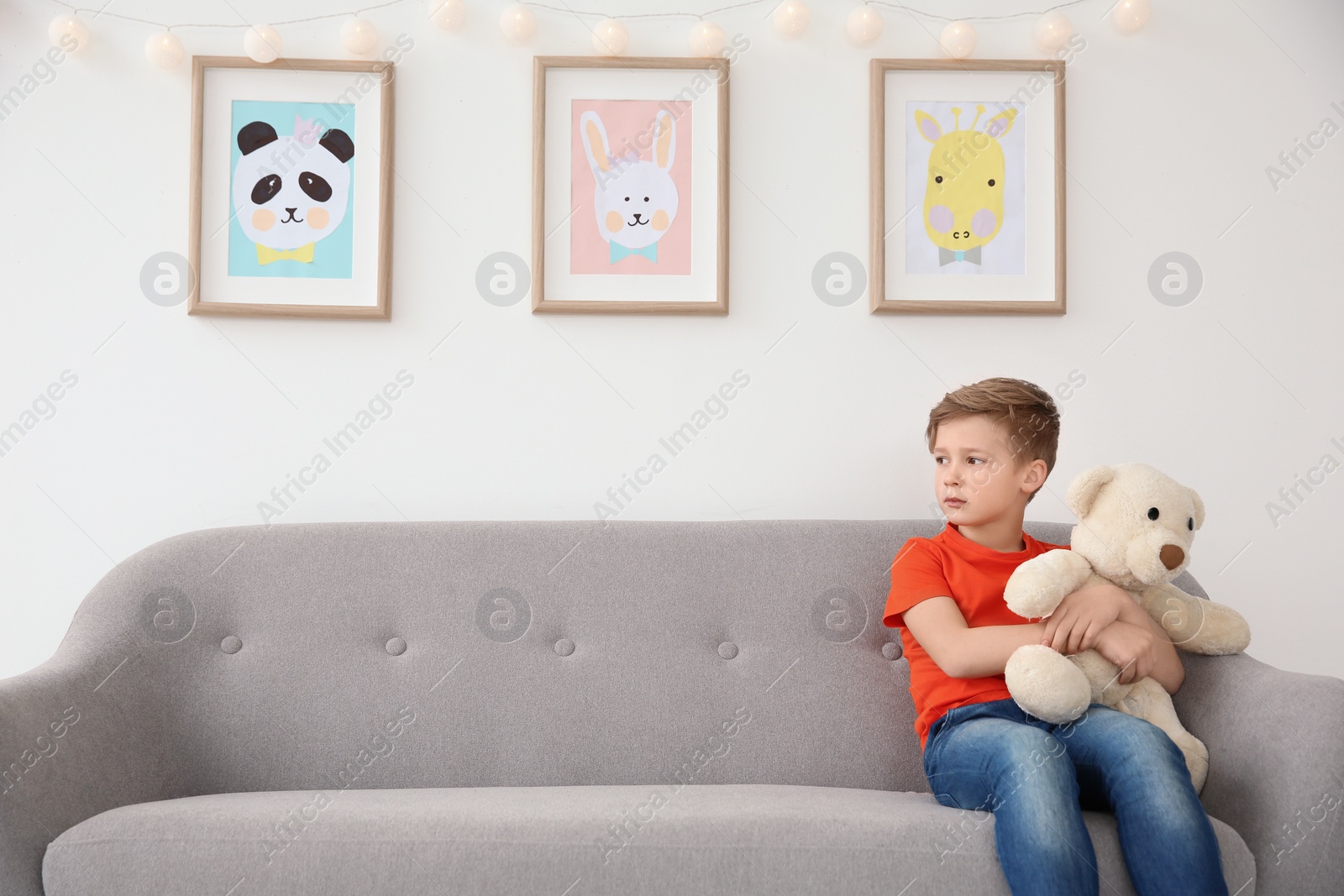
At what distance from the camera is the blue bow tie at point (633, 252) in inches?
73.7

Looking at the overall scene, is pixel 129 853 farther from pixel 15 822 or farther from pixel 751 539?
pixel 751 539

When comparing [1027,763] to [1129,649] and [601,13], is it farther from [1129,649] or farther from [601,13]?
[601,13]

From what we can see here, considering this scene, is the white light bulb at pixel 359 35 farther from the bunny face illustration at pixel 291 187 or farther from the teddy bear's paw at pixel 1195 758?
the teddy bear's paw at pixel 1195 758

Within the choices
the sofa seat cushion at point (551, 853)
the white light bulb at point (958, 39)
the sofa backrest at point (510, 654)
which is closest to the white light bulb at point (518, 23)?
the white light bulb at point (958, 39)

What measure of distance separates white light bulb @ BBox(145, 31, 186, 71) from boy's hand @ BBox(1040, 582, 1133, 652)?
2.02 m

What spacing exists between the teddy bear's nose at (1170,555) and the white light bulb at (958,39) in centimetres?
112

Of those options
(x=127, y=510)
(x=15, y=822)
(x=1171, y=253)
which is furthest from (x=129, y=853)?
(x=1171, y=253)

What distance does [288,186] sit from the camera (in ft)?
6.10

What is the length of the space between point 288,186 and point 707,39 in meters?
0.94

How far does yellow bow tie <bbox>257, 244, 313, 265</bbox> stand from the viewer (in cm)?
185

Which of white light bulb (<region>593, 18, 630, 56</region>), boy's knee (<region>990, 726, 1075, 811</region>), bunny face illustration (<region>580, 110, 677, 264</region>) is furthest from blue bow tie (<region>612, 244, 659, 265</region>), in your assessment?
boy's knee (<region>990, 726, 1075, 811</region>)

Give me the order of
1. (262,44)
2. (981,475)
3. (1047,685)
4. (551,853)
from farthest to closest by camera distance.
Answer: (262,44) → (981,475) → (1047,685) → (551,853)

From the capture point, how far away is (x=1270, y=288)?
75.8 inches

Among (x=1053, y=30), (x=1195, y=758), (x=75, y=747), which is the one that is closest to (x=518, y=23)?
(x=1053, y=30)
